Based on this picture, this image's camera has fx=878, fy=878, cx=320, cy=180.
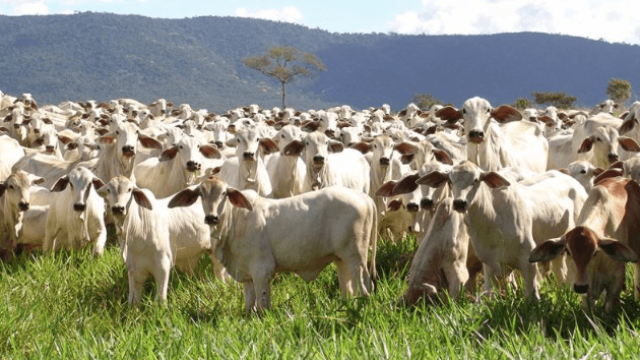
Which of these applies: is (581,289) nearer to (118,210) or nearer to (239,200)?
(239,200)

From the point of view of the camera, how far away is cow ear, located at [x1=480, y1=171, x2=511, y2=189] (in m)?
6.43

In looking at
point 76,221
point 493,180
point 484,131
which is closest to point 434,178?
point 493,180

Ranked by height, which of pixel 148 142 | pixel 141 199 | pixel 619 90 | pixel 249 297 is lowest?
pixel 619 90

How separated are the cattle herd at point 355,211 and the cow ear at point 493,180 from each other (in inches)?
0.4

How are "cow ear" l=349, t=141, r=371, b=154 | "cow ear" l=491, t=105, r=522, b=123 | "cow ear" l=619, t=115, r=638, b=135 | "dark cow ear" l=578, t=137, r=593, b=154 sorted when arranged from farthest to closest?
1. "cow ear" l=349, t=141, r=371, b=154
2. "cow ear" l=619, t=115, r=638, b=135
3. "dark cow ear" l=578, t=137, r=593, b=154
4. "cow ear" l=491, t=105, r=522, b=123

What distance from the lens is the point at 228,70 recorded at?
6969 inches

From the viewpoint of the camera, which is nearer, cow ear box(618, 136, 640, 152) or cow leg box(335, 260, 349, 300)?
cow leg box(335, 260, 349, 300)

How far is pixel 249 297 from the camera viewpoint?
732cm

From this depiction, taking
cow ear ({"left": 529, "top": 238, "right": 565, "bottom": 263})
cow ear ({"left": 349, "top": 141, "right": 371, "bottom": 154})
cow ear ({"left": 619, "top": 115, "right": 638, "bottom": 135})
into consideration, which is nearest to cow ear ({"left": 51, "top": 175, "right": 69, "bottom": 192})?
cow ear ({"left": 349, "top": 141, "right": 371, "bottom": 154})

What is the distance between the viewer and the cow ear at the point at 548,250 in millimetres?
5574

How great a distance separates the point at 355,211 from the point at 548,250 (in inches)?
91.2

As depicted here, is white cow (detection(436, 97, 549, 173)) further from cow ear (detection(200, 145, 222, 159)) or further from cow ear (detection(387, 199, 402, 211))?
cow ear (detection(200, 145, 222, 159))

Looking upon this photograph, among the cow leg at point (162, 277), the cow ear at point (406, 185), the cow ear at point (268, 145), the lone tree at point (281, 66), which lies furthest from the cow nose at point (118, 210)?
the lone tree at point (281, 66)

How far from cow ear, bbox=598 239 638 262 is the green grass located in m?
0.39
